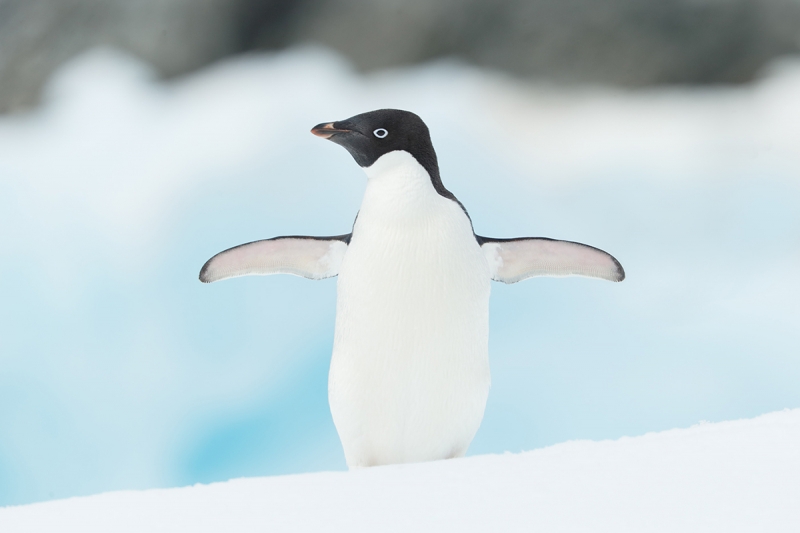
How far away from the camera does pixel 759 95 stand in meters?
4.57

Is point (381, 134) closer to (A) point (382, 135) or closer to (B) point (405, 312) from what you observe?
(A) point (382, 135)

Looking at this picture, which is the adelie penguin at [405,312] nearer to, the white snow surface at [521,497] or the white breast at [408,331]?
the white breast at [408,331]

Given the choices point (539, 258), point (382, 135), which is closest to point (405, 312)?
point (382, 135)

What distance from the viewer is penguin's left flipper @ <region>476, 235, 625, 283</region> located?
196cm

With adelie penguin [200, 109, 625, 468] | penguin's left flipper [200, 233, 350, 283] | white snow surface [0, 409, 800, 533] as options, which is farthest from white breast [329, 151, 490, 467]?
white snow surface [0, 409, 800, 533]

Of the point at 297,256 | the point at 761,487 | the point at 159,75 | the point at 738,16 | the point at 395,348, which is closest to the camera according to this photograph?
the point at 761,487

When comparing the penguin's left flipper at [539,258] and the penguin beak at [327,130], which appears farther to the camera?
the penguin's left flipper at [539,258]

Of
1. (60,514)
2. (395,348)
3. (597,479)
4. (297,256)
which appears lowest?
(60,514)

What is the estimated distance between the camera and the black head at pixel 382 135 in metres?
1.71

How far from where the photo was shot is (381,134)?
171 cm

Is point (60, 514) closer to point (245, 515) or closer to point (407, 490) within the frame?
point (245, 515)

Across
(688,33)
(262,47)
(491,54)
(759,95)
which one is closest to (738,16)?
(688,33)

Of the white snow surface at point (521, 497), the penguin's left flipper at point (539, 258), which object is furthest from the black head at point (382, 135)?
the white snow surface at point (521, 497)

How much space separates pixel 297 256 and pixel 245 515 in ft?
3.96
